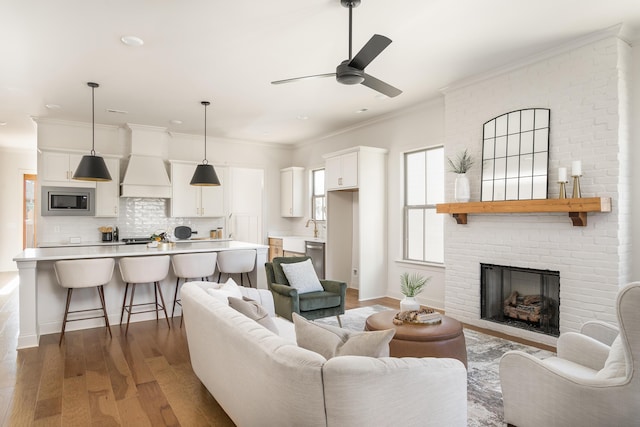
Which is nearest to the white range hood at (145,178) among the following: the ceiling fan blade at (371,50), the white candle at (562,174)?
the ceiling fan blade at (371,50)

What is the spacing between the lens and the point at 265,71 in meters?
4.27

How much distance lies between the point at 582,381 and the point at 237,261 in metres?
3.81

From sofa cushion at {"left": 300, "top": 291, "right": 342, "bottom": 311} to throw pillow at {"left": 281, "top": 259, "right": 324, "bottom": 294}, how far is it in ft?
0.26

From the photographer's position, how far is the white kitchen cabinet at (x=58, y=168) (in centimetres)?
614

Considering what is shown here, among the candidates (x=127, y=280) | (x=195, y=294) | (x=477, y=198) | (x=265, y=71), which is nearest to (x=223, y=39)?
(x=265, y=71)

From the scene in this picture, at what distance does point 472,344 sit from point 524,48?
9.79 ft

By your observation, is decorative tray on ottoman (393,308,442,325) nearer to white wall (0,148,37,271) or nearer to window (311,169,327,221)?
window (311,169,327,221)

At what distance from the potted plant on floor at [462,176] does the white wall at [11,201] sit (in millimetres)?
9583

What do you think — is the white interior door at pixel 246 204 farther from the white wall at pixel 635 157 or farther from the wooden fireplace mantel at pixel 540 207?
the white wall at pixel 635 157

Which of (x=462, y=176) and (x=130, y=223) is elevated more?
(x=462, y=176)

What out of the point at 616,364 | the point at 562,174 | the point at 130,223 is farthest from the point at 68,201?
the point at 616,364

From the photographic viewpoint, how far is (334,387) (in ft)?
4.60

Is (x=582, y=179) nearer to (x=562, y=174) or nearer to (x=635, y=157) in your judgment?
(x=562, y=174)

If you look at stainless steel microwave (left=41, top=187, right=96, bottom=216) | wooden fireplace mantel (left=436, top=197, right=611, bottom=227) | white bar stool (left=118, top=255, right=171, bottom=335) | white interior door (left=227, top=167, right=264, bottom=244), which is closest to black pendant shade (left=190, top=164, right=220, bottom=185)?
white bar stool (left=118, top=255, right=171, bottom=335)
